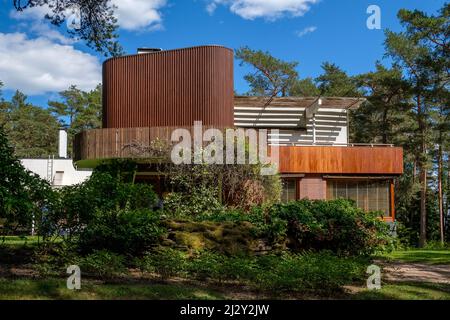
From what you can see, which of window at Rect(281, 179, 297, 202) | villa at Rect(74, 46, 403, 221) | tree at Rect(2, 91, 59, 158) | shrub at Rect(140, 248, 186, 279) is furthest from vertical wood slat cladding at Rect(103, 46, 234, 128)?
tree at Rect(2, 91, 59, 158)

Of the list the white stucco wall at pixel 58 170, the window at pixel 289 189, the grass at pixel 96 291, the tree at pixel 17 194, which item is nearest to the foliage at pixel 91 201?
the tree at pixel 17 194

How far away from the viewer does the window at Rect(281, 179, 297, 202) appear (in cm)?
2278

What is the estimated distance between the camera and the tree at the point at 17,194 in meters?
9.04

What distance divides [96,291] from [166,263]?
79.6 inches

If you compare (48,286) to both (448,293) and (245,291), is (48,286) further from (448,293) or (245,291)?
(448,293)

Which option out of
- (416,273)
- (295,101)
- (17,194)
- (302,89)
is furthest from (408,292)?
(302,89)

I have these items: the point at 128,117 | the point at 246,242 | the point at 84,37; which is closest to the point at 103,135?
the point at 128,117

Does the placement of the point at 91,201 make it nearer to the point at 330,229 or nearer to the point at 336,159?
the point at 330,229

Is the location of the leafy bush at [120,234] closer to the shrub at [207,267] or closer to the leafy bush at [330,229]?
the shrub at [207,267]

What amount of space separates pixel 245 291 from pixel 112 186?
4.68 m

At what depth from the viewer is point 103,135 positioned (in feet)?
63.5

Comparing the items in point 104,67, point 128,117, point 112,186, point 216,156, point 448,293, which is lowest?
point 448,293

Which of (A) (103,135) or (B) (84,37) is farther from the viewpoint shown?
(A) (103,135)

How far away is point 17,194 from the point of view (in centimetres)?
937
